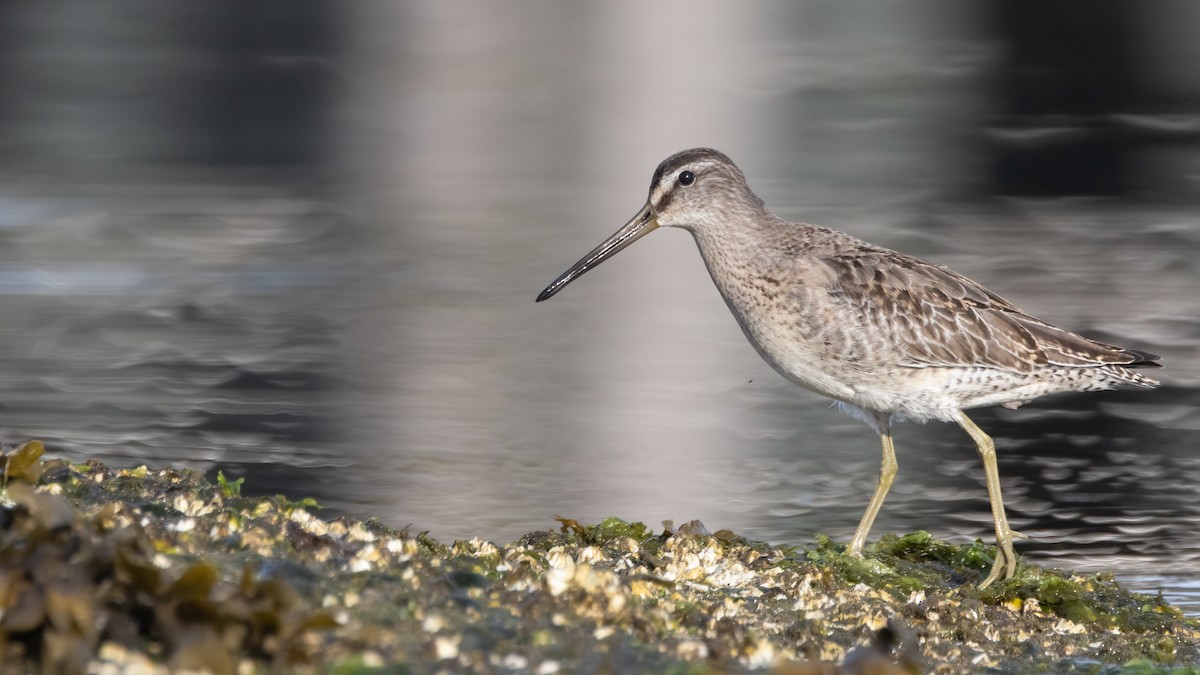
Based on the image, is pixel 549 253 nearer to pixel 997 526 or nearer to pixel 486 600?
pixel 997 526

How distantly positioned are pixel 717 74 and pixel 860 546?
1630cm

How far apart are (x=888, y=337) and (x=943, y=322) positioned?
0.83 ft

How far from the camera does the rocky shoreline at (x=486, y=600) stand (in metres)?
3.23

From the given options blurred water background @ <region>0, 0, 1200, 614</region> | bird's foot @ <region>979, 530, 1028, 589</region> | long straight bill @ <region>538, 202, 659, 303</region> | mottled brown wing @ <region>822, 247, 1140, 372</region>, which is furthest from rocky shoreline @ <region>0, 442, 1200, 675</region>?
long straight bill @ <region>538, 202, 659, 303</region>

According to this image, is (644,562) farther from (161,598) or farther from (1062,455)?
(1062,455)

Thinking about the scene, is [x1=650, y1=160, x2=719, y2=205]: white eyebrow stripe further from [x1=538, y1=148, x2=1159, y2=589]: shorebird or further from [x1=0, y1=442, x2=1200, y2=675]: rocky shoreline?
[x1=0, y1=442, x2=1200, y2=675]: rocky shoreline

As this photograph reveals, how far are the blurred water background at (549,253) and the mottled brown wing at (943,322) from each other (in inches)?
31.1

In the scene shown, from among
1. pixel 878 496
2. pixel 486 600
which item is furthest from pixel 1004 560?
pixel 486 600

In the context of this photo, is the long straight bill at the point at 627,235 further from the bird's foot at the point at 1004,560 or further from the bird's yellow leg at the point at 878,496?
the bird's foot at the point at 1004,560

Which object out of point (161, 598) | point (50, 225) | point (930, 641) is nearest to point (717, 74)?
point (50, 225)

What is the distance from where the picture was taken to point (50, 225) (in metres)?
12.4

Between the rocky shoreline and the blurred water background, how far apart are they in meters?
0.93

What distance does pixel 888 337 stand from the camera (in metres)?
6.03

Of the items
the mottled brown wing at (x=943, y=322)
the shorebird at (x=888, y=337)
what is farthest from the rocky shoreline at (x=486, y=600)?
the mottled brown wing at (x=943, y=322)
